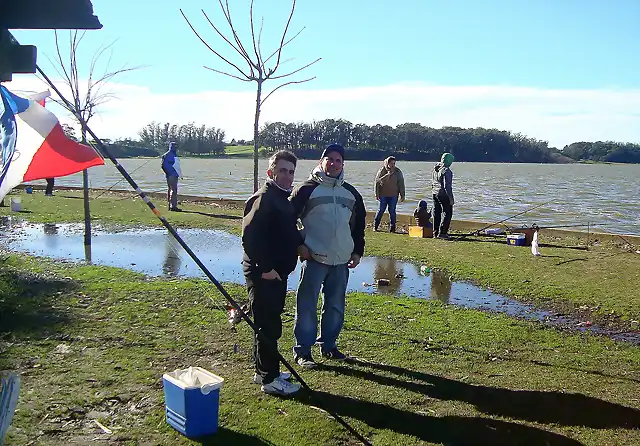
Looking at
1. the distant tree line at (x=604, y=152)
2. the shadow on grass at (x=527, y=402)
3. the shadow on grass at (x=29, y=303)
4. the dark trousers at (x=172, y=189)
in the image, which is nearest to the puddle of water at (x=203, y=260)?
the shadow on grass at (x=29, y=303)

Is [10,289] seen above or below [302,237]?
below

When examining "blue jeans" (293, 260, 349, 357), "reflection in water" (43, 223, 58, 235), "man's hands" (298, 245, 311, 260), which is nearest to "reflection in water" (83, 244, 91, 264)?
"reflection in water" (43, 223, 58, 235)

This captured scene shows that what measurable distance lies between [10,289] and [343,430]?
5.43 meters

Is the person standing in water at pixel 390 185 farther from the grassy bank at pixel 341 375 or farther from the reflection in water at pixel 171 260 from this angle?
the grassy bank at pixel 341 375

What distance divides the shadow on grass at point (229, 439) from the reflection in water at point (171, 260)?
5.94 meters

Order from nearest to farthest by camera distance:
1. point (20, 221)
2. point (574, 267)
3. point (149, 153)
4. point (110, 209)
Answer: point (574, 267), point (20, 221), point (110, 209), point (149, 153)

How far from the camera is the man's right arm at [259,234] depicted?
4.99 metres

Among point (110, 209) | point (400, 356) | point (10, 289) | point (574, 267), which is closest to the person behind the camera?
point (400, 356)

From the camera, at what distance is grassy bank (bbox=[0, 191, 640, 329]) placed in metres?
8.66

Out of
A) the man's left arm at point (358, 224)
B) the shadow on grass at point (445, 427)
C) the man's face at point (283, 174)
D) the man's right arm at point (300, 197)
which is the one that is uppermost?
the man's face at point (283, 174)

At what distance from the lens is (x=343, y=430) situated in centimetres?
458

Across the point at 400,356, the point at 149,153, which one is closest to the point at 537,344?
the point at 400,356

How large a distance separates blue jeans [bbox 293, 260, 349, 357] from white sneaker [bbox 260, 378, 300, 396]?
2.35 ft

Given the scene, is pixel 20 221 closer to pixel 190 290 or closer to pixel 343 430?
pixel 190 290
